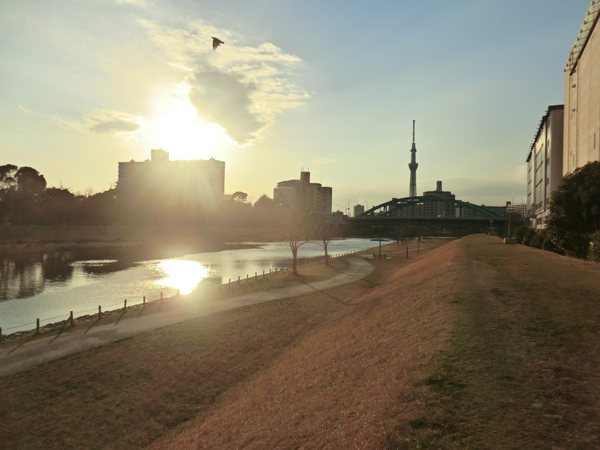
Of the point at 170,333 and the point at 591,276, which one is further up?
the point at 591,276

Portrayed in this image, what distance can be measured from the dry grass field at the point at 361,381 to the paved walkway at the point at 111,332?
3.93ft

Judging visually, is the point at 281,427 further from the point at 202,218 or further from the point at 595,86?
the point at 202,218

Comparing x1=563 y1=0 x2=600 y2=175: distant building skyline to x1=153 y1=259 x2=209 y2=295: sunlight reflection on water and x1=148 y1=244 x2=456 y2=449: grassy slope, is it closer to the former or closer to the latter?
x1=148 y1=244 x2=456 y2=449: grassy slope

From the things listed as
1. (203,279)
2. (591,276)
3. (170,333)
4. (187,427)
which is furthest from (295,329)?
(203,279)

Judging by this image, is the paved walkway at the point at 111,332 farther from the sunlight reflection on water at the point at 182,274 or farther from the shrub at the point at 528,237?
the shrub at the point at 528,237

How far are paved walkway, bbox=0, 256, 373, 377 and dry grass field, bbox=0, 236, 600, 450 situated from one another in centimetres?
120

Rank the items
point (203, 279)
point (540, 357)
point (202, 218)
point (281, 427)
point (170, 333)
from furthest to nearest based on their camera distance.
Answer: point (202, 218) < point (203, 279) < point (170, 333) < point (540, 357) < point (281, 427)

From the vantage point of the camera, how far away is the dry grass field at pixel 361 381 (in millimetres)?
8383

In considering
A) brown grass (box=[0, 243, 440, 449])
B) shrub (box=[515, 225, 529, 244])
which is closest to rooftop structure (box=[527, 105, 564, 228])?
shrub (box=[515, 225, 529, 244])

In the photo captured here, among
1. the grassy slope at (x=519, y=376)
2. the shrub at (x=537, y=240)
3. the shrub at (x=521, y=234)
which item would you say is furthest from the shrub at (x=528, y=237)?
the grassy slope at (x=519, y=376)

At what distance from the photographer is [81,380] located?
52.7 feet

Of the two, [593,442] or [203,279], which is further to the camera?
[203,279]

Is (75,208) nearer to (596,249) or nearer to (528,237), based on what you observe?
(528,237)

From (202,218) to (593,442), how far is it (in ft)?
543
